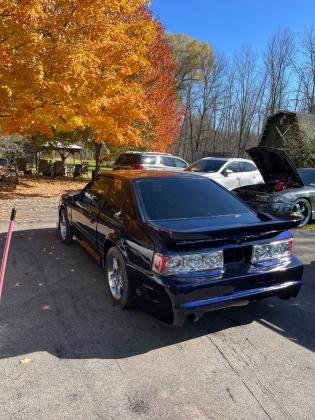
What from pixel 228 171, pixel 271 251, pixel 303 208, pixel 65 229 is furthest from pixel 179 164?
pixel 271 251

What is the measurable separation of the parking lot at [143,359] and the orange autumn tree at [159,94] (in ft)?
71.6

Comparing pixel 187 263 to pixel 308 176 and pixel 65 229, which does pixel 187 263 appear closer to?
pixel 65 229

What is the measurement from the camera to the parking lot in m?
2.91

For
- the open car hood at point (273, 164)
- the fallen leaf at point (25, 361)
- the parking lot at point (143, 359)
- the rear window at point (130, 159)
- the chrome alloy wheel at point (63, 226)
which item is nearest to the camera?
the parking lot at point (143, 359)

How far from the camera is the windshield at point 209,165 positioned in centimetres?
1396

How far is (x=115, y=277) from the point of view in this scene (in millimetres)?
4684

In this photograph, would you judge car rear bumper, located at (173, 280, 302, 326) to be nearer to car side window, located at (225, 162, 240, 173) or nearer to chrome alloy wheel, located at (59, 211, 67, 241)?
chrome alloy wheel, located at (59, 211, 67, 241)

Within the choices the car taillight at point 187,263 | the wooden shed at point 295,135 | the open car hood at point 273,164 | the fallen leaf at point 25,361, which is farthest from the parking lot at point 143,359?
the wooden shed at point 295,135

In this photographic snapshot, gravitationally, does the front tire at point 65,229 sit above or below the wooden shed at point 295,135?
below

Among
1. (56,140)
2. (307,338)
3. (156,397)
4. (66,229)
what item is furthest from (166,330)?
(56,140)

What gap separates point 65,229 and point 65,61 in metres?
5.25

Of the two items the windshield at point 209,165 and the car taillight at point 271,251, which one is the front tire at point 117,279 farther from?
the windshield at point 209,165

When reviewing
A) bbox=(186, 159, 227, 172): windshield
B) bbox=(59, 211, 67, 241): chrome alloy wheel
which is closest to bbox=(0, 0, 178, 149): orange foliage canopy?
bbox=(186, 159, 227, 172): windshield

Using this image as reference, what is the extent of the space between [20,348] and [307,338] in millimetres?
2717
